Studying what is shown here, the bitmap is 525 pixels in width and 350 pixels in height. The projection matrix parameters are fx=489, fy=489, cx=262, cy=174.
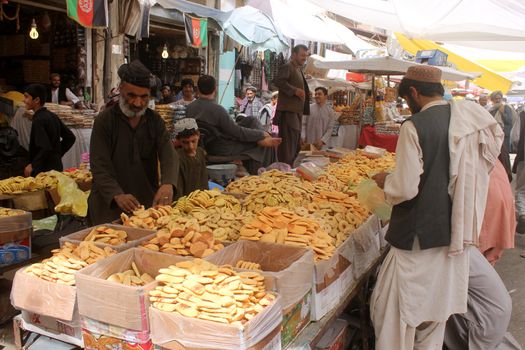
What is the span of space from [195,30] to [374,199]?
18.9 ft

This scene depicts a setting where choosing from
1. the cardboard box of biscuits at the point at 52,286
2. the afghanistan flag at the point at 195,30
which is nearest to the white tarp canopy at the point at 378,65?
the afghanistan flag at the point at 195,30

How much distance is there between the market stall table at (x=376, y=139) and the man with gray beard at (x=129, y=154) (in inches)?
229

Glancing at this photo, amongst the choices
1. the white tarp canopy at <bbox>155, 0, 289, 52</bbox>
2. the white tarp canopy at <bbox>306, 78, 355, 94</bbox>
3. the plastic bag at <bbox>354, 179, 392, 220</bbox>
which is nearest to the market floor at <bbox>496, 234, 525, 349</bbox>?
the plastic bag at <bbox>354, 179, 392, 220</bbox>

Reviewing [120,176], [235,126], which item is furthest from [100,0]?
[120,176]

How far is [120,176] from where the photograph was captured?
3.37 meters

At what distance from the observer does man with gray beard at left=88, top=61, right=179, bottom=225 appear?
121 inches

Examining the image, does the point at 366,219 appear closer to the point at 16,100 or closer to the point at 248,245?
the point at 248,245

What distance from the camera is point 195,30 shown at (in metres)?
8.34

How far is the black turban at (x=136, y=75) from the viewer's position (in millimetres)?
3014

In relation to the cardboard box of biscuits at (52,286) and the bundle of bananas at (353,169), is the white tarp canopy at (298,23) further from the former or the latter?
the cardboard box of biscuits at (52,286)

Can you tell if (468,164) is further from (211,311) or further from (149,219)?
(149,219)

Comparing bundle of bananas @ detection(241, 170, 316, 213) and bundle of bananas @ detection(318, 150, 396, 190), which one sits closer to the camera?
bundle of bananas @ detection(241, 170, 316, 213)

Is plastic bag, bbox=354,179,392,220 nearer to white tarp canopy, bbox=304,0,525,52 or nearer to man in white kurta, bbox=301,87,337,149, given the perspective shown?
white tarp canopy, bbox=304,0,525,52

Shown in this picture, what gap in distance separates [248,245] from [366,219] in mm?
1180
